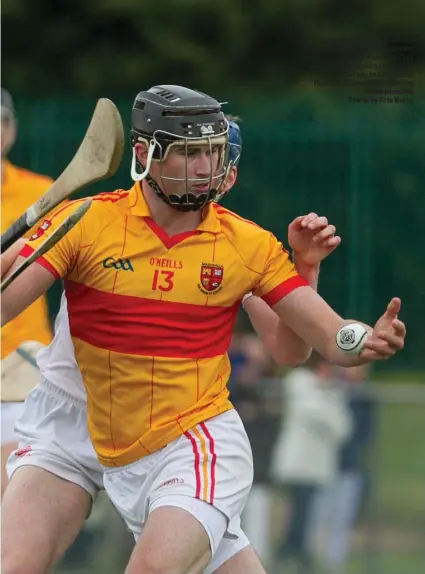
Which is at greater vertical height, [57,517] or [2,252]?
[2,252]

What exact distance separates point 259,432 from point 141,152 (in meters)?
4.85

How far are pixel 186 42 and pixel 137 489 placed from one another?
35.8 ft

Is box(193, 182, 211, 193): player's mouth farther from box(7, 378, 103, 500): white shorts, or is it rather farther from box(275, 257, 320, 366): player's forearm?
box(7, 378, 103, 500): white shorts

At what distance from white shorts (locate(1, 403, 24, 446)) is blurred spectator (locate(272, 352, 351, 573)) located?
3.46 metres

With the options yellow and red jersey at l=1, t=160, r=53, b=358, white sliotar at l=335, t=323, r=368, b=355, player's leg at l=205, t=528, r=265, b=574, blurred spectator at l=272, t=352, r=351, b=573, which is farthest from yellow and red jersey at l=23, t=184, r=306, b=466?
blurred spectator at l=272, t=352, r=351, b=573

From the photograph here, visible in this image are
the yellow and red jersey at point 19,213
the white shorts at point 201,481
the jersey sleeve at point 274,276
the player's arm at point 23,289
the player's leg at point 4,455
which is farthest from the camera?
the yellow and red jersey at point 19,213

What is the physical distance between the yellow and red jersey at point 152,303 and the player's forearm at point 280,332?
0.34ft

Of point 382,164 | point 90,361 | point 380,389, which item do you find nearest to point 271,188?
point 382,164

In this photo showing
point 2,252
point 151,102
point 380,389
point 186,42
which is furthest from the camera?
point 186,42

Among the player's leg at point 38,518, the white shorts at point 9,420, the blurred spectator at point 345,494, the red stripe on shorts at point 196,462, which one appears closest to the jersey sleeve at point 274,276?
the red stripe on shorts at point 196,462

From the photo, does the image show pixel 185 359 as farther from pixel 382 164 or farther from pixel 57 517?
pixel 382 164

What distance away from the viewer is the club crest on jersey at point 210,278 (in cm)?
575

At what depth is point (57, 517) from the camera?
19.0 ft

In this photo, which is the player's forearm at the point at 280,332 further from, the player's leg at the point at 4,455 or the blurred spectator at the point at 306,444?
the blurred spectator at the point at 306,444
